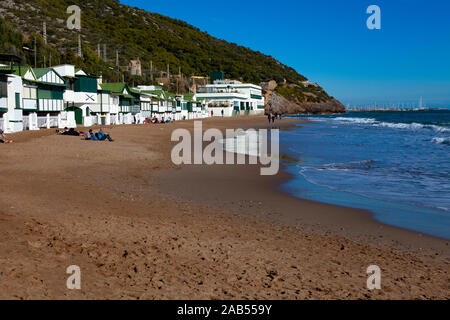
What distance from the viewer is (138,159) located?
19.2 m

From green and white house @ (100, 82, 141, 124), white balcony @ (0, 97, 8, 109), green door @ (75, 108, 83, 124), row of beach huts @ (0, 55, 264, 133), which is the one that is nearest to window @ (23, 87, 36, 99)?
row of beach huts @ (0, 55, 264, 133)

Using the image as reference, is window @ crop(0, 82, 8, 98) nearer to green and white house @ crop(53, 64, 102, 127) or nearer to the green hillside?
green and white house @ crop(53, 64, 102, 127)

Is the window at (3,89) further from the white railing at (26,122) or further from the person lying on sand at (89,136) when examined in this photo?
the person lying on sand at (89,136)

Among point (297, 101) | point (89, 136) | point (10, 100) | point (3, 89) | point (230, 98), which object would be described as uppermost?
point (297, 101)

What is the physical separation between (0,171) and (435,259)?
44.4ft

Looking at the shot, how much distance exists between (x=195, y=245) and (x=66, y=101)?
42.8 meters

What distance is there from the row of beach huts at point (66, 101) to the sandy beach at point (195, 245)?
2243 centimetres

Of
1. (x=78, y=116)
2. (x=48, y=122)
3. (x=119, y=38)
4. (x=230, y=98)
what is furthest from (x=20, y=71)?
(x=119, y=38)

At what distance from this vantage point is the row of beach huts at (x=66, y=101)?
32.2 metres

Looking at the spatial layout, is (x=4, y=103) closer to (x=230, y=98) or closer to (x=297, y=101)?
(x=230, y=98)

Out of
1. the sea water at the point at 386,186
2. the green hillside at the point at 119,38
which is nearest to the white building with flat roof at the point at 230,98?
the green hillside at the point at 119,38

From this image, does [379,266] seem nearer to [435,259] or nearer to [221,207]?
[435,259]

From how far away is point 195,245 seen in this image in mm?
Answer: 7102
